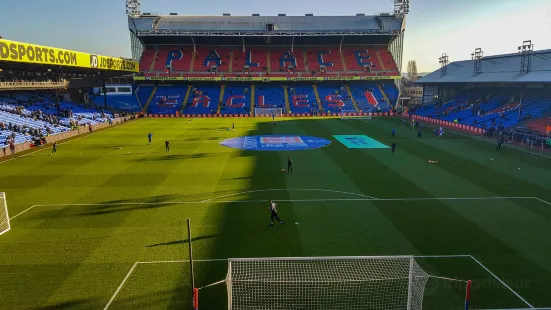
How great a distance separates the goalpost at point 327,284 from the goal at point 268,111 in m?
57.8

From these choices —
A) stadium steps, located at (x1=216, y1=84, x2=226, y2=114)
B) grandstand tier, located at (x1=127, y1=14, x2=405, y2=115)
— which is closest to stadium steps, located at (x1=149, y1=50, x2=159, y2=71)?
grandstand tier, located at (x1=127, y1=14, x2=405, y2=115)

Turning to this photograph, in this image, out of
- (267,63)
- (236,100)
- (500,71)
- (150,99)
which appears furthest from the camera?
(267,63)

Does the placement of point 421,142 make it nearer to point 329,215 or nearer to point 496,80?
point 496,80

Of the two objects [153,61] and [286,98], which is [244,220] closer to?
[286,98]

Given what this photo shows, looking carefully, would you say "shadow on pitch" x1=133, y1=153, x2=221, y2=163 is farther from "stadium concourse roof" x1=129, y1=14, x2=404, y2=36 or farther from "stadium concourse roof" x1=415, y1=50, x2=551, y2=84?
"stadium concourse roof" x1=129, y1=14, x2=404, y2=36

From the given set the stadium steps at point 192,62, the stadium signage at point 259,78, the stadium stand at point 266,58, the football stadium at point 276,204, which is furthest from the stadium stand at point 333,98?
the stadium steps at point 192,62

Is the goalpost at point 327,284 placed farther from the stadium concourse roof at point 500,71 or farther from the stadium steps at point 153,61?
the stadium steps at point 153,61

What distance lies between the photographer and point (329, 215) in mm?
17641

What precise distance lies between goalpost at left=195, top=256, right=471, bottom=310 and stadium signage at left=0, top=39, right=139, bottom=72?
95.1ft

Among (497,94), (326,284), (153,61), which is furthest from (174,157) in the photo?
(153,61)

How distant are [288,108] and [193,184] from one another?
5004 centimetres

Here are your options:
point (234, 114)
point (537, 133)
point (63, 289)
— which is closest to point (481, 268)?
point (63, 289)

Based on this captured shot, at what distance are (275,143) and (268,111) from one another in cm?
3276

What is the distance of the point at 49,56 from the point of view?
1358 inches
